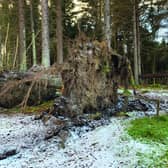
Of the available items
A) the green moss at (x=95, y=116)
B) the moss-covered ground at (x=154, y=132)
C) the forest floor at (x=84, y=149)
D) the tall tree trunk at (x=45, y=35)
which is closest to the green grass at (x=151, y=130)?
the moss-covered ground at (x=154, y=132)

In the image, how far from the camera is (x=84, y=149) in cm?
466

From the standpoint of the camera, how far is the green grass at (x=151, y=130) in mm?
4793

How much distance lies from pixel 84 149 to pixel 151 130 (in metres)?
1.14

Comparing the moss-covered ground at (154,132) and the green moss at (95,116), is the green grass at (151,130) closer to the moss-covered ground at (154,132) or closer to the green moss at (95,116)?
the moss-covered ground at (154,132)

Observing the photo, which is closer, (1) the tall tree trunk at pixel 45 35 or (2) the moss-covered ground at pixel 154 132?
(2) the moss-covered ground at pixel 154 132

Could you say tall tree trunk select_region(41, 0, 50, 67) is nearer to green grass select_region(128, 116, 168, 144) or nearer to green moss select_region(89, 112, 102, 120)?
green moss select_region(89, 112, 102, 120)

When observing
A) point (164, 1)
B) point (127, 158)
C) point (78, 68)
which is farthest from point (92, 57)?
point (164, 1)

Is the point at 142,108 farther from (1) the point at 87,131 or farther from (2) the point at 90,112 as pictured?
(1) the point at 87,131

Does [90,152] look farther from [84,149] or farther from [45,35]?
[45,35]

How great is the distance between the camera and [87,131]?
5.61 meters

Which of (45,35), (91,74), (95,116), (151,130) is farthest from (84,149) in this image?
(45,35)

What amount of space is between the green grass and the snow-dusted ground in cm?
16

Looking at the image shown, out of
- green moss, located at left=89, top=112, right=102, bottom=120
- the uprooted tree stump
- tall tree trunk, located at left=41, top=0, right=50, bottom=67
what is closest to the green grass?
green moss, located at left=89, top=112, right=102, bottom=120

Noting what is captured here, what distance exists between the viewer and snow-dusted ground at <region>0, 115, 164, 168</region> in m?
4.12
